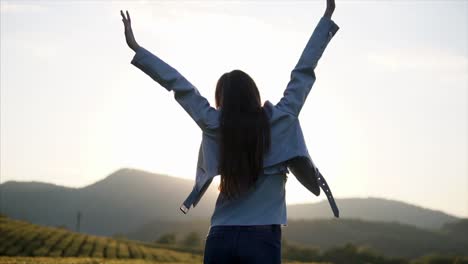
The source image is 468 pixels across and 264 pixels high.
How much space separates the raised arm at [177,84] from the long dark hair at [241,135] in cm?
15

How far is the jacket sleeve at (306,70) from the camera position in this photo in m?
4.10

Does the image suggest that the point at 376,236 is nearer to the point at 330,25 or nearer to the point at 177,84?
the point at 330,25

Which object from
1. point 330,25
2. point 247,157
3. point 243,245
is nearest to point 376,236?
point 330,25

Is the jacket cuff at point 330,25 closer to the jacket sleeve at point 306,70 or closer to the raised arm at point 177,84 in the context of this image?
the jacket sleeve at point 306,70

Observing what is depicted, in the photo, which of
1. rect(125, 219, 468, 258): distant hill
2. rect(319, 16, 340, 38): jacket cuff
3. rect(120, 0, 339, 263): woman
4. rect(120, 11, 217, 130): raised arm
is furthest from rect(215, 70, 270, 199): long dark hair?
rect(125, 219, 468, 258): distant hill

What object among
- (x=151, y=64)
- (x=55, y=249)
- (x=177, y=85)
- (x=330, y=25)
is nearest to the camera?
(x=177, y=85)

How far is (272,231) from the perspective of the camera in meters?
3.79

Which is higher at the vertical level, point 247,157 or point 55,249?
point 247,157

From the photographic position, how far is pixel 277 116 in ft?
13.1

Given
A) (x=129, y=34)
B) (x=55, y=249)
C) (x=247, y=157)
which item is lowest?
(x=55, y=249)

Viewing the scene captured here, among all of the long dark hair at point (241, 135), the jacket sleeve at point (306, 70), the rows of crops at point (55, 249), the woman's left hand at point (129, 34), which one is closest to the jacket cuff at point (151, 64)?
the woman's left hand at point (129, 34)

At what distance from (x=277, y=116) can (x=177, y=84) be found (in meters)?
0.72

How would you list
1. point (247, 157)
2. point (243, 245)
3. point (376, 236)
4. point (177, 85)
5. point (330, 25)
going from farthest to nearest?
point (376, 236) → point (330, 25) → point (177, 85) → point (247, 157) → point (243, 245)

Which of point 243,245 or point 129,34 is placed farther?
point 129,34
